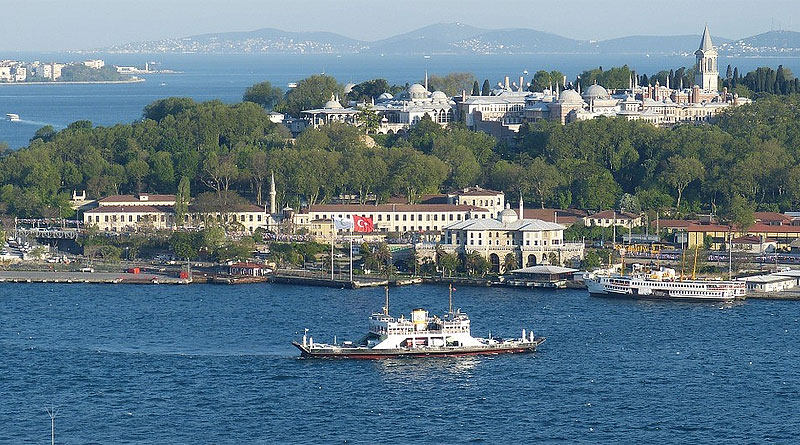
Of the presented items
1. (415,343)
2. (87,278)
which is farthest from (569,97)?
(415,343)

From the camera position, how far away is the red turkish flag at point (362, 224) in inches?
2372

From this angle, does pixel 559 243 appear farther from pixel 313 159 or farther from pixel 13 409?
pixel 13 409

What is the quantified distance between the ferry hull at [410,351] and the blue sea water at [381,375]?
32 cm

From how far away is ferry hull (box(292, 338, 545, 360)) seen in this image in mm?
38969

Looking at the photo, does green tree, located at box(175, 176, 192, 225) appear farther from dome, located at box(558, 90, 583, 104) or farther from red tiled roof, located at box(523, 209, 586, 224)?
dome, located at box(558, 90, 583, 104)

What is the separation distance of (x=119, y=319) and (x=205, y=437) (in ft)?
43.8

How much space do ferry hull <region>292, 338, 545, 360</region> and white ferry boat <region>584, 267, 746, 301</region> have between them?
30.3 ft

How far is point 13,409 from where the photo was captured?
1340 inches

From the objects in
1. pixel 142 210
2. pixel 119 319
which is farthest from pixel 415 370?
pixel 142 210

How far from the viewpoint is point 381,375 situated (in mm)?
37344

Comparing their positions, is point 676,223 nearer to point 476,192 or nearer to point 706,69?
point 476,192

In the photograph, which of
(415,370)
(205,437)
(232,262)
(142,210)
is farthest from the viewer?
(142,210)

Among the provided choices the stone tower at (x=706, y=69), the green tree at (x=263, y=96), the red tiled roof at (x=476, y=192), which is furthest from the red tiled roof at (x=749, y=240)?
the green tree at (x=263, y=96)

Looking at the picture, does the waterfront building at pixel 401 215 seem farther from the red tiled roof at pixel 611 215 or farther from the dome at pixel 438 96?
the dome at pixel 438 96
